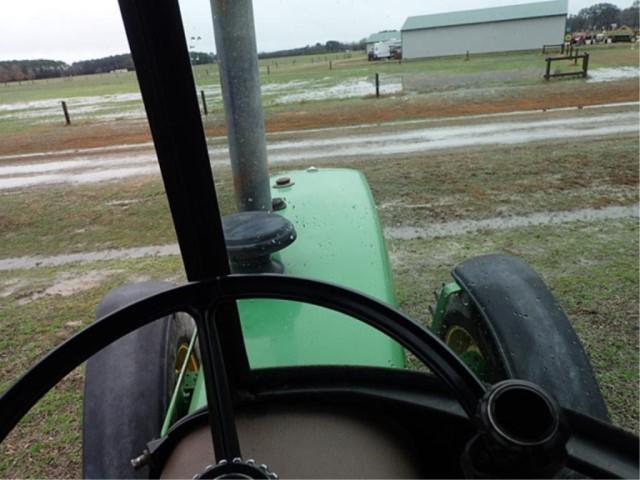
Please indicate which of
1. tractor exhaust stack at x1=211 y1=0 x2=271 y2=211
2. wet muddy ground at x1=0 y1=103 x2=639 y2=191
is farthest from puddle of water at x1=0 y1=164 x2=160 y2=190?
tractor exhaust stack at x1=211 y1=0 x2=271 y2=211

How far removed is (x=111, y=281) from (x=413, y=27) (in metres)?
2.32

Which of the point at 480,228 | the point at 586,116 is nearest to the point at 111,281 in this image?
the point at 480,228

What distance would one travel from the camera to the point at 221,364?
792 millimetres

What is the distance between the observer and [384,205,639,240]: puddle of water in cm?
283

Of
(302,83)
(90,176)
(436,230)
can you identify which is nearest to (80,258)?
(90,176)

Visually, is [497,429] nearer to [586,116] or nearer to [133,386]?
[133,386]

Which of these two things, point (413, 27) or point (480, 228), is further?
point (480, 228)

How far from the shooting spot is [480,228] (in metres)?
3.05

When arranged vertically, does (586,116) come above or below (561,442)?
below

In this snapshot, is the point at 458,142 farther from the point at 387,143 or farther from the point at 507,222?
the point at 507,222

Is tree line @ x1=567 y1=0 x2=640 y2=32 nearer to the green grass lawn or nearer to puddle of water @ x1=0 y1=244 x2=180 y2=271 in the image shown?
the green grass lawn

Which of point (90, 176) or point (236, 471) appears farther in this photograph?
point (90, 176)

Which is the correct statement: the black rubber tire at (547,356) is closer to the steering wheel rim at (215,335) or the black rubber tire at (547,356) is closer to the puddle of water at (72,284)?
the steering wheel rim at (215,335)

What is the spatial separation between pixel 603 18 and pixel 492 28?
222mm
